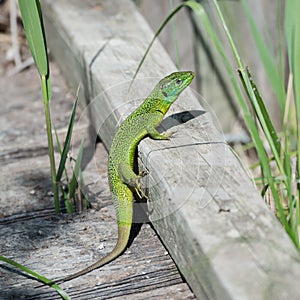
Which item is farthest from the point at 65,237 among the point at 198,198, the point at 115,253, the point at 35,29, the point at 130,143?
the point at 35,29

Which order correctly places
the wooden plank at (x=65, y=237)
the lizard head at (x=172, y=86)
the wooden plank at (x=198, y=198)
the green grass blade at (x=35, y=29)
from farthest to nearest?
the lizard head at (x=172, y=86)
the green grass blade at (x=35, y=29)
the wooden plank at (x=65, y=237)
the wooden plank at (x=198, y=198)

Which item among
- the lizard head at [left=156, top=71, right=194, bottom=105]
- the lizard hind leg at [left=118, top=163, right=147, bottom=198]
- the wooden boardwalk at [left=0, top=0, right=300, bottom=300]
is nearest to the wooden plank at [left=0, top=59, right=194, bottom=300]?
the wooden boardwalk at [left=0, top=0, right=300, bottom=300]

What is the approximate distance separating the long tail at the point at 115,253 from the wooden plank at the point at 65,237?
2 cm

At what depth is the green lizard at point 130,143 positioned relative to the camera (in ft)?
7.66

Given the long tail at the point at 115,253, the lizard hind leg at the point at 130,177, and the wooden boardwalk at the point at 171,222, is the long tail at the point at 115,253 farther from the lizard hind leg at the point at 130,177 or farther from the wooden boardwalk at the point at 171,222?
the lizard hind leg at the point at 130,177

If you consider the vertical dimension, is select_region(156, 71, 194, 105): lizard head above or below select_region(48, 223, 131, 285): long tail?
above

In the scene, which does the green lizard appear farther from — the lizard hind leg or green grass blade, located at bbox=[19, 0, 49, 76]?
green grass blade, located at bbox=[19, 0, 49, 76]

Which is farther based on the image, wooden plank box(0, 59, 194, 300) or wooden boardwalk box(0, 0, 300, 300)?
wooden plank box(0, 59, 194, 300)

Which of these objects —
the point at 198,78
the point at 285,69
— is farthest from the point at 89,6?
the point at 285,69

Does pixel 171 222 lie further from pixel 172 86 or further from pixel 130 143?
pixel 172 86

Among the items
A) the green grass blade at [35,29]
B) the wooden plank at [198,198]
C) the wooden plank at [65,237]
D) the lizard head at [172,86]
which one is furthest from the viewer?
the lizard head at [172,86]

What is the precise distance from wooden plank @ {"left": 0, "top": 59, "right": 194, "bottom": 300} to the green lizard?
96 mm

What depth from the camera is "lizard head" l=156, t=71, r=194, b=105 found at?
2488 millimetres

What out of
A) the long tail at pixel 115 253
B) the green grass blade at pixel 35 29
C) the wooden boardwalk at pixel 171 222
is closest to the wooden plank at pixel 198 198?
the wooden boardwalk at pixel 171 222
